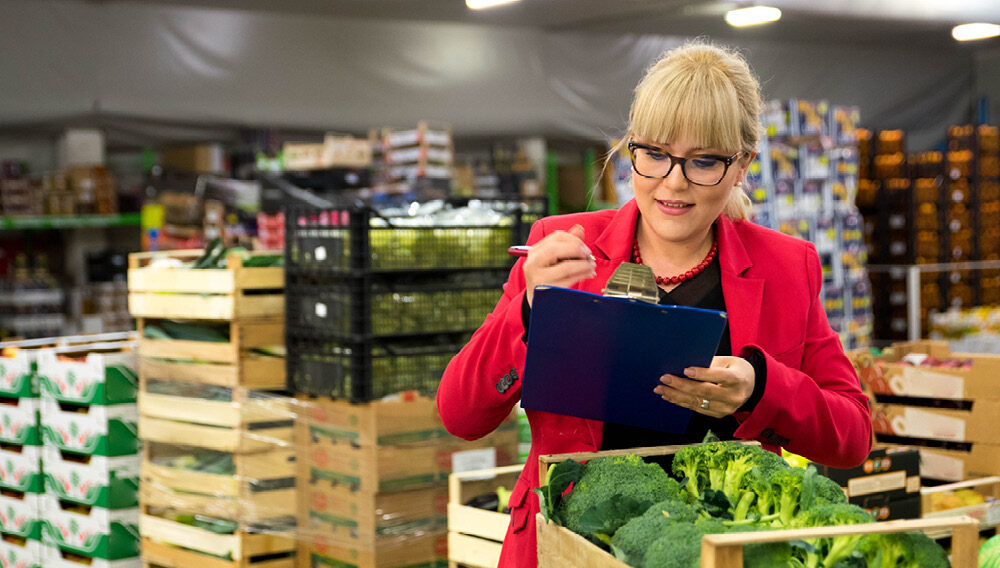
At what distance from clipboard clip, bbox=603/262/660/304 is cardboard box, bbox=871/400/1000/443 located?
119 inches

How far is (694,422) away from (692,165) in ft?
1.43

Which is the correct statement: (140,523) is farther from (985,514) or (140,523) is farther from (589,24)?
(589,24)

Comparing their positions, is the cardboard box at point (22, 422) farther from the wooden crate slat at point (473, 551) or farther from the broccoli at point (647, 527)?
the broccoli at point (647, 527)

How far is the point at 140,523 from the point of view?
4410mm

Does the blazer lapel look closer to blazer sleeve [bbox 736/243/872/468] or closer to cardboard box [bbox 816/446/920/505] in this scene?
blazer sleeve [bbox 736/243/872/468]

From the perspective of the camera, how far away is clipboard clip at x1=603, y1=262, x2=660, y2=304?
1327 mm

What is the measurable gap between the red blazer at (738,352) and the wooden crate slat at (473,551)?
4.69 feet

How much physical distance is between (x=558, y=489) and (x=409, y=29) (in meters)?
10.3

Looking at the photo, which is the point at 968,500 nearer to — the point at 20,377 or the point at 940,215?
the point at 20,377

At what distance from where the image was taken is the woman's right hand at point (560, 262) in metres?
1.42

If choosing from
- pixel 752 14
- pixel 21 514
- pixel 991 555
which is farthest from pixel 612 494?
pixel 752 14

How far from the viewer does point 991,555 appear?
2.65 meters

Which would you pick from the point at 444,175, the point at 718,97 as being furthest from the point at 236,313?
the point at 444,175

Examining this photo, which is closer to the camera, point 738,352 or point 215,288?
point 738,352
